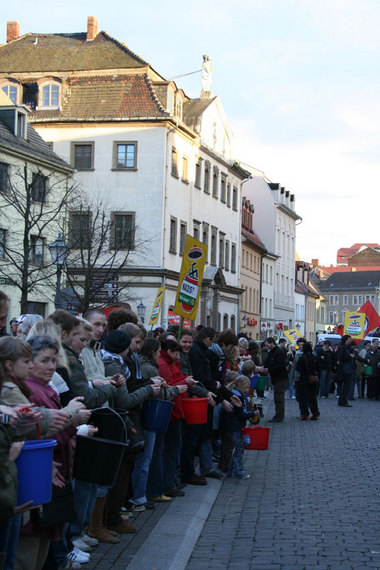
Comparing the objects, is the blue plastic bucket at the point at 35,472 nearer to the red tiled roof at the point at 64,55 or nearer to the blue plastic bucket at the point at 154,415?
the blue plastic bucket at the point at 154,415

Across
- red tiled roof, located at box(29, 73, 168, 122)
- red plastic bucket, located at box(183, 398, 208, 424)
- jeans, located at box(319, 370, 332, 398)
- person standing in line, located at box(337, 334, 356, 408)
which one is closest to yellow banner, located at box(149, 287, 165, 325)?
person standing in line, located at box(337, 334, 356, 408)

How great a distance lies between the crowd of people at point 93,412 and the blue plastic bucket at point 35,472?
0.10 meters

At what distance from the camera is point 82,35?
52188 millimetres

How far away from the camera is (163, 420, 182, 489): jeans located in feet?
31.9

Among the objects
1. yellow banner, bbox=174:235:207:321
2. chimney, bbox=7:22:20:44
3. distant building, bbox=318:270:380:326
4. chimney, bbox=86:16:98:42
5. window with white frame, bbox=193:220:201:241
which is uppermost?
chimney, bbox=7:22:20:44

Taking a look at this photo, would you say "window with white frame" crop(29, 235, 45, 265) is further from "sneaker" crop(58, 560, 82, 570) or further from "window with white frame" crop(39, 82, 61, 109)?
"sneaker" crop(58, 560, 82, 570)

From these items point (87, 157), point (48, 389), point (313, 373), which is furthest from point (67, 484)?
point (87, 157)

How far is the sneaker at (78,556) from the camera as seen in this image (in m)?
6.68

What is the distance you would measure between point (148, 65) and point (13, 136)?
411 inches

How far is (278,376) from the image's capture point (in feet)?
66.3

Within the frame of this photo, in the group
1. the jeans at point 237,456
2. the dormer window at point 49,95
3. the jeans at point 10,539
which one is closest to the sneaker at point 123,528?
the jeans at point 10,539

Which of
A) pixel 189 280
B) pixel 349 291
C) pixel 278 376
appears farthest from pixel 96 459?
pixel 349 291

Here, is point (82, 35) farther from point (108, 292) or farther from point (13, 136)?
point (108, 292)

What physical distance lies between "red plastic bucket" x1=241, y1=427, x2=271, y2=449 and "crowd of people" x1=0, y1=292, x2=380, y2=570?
1.69 ft
